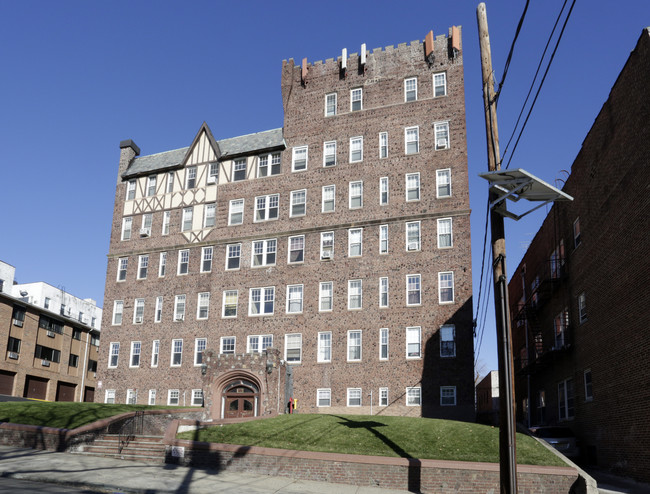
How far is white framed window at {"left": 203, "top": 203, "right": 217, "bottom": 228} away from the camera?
1730 inches

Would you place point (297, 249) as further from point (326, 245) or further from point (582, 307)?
point (582, 307)

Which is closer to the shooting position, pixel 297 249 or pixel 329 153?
pixel 297 249

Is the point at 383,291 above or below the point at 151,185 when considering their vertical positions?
below

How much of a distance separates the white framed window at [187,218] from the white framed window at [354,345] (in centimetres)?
1530

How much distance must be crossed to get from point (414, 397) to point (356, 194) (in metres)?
13.4

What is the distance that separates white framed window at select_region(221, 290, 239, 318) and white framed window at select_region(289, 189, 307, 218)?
6.67 metres

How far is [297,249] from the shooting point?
40438 mm

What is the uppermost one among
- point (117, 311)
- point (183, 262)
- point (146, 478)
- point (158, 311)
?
point (183, 262)

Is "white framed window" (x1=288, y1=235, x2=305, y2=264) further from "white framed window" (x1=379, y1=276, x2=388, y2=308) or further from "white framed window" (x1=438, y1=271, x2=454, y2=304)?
"white framed window" (x1=438, y1=271, x2=454, y2=304)

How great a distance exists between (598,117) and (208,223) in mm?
27146

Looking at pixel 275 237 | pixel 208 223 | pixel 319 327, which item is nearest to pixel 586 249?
pixel 319 327

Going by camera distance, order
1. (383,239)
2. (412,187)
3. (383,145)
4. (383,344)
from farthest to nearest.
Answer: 1. (383,145)
2. (412,187)
3. (383,239)
4. (383,344)

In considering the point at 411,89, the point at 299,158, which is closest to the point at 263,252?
the point at 299,158

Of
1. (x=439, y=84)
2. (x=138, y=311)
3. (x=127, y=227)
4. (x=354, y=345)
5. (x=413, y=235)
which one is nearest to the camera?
(x=354, y=345)
